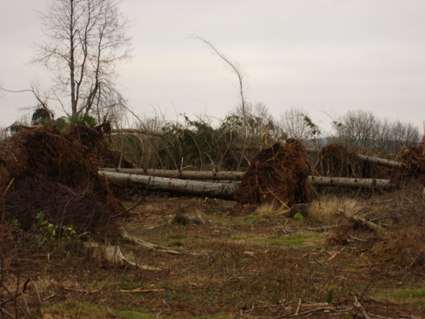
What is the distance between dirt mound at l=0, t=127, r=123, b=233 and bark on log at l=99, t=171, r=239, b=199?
2923mm

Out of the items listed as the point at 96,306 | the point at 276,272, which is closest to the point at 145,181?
the point at 276,272

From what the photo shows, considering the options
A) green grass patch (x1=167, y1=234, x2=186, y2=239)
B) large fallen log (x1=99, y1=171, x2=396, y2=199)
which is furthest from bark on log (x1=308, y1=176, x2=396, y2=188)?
green grass patch (x1=167, y1=234, x2=186, y2=239)

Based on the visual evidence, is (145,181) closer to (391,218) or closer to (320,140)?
(391,218)

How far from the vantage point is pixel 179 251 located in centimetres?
701

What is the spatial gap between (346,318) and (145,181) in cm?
989

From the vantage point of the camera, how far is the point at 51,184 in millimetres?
8258

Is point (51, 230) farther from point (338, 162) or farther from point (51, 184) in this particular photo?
point (338, 162)

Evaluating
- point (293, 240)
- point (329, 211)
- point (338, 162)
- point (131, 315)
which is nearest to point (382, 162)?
point (338, 162)

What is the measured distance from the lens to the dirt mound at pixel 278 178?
1200 centimetres

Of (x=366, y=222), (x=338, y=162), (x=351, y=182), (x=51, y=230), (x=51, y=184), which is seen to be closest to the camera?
(x=51, y=230)

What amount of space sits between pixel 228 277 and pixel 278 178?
690 centimetres

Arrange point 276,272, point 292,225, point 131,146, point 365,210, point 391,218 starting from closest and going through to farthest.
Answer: point 276,272, point 391,218, point 365,210, point 292,225, point 131,146

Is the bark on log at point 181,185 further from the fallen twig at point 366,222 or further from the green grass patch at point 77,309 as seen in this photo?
the green grass patch at point 77,309

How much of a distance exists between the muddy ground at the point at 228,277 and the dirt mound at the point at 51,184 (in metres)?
0.47
